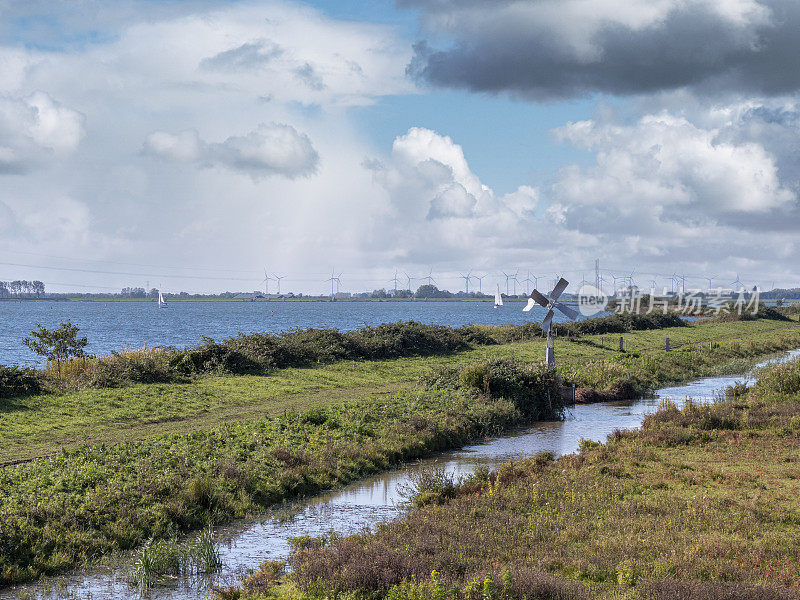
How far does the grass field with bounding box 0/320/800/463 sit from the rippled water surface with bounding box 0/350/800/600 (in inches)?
338

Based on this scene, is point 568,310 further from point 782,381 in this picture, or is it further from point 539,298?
point 782,381

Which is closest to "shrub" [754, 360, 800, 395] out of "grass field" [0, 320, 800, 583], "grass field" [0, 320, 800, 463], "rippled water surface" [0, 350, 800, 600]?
"rippled water surface" [0, 350, 800, 600]

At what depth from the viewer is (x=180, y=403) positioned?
33.0m

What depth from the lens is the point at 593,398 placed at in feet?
142

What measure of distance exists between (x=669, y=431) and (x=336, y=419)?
41.3 feet

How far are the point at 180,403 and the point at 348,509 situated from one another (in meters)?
15.4

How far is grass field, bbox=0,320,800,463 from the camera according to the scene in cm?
2631

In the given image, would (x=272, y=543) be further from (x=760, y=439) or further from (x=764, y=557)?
(x=760, y=439)

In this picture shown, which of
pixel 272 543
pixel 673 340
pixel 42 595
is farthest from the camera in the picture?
pixel 673 340

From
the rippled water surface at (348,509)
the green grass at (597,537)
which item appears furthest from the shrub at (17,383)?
the green grass at (597,537)

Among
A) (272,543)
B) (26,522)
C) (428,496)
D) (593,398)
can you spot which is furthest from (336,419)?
(593,398)

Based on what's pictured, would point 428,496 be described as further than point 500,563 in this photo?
Yes

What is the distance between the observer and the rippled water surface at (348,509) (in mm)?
14312

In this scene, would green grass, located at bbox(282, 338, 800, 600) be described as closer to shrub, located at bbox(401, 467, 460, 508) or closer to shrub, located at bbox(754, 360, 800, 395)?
shrub, located at bbox(401, 467, 460, 508)
